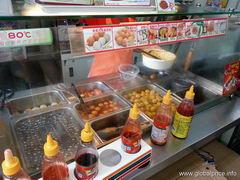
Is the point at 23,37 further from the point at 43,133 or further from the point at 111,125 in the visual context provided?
the point at 111,125

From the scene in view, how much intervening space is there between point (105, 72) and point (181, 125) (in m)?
0.92

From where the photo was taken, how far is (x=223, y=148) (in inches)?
69.1

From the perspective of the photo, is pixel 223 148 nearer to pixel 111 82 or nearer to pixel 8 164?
pixel 111 82

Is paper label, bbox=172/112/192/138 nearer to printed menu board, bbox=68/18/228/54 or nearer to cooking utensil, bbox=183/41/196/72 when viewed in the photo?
printed menu board, bbox=68/18/228/54

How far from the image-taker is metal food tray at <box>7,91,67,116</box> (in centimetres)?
120

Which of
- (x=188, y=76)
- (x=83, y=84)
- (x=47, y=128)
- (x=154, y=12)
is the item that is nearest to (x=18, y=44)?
(x=47, y=128)

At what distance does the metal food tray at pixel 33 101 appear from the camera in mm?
1201

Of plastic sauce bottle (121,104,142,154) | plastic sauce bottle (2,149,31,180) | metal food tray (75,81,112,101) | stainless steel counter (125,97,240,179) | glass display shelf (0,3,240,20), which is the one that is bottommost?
stainless steel counter (125,97,240,179)

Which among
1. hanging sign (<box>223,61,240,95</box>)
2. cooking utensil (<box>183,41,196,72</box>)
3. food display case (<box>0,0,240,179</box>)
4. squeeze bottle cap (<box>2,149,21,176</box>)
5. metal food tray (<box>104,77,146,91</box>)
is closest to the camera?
squeeze bottle cap (<box>2,149,21,176</box>)

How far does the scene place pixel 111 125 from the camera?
1261 mm

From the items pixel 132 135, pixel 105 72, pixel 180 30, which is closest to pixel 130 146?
pixel 132 135

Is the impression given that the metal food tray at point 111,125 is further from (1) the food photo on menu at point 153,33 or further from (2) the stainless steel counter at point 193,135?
(1) the food photo on menu at point 153,33

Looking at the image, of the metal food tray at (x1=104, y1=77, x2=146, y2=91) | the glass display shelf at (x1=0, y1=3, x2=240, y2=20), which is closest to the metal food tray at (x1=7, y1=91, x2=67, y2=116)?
the metal food tray at (x1=104, y1=77, x2=146, y2=91)

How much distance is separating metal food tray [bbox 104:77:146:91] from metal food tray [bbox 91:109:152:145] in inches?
12.5
